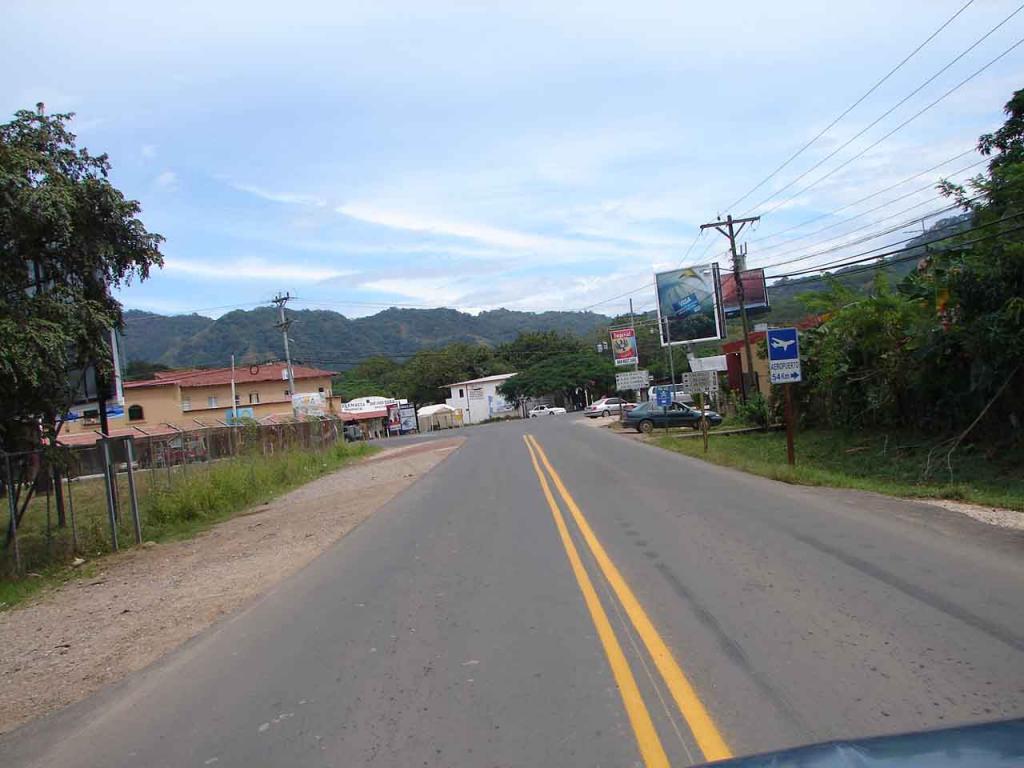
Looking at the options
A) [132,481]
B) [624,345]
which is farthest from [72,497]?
[624,345]

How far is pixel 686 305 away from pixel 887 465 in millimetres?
38672

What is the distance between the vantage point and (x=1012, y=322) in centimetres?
1611

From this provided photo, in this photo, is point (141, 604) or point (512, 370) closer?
point (141, 604)

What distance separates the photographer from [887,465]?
19094mm

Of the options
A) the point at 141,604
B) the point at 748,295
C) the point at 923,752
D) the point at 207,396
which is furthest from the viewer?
the point at 207,396

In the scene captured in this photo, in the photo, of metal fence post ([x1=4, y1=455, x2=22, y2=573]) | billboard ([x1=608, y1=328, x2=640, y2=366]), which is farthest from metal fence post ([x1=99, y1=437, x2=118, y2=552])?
billboard ([x1=608, y1=328, x2=640, y2=366])

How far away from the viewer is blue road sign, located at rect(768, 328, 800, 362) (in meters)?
18.1

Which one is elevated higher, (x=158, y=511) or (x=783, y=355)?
(x=783, y=355)

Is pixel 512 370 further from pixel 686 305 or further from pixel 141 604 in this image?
pixel 141 604

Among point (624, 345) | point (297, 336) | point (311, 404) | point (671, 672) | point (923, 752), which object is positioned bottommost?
point (671, 672)

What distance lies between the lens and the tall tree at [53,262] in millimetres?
11438

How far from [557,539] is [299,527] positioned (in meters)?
6.51

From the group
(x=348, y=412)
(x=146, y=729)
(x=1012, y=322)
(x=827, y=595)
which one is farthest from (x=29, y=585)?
(x=348, y=412)

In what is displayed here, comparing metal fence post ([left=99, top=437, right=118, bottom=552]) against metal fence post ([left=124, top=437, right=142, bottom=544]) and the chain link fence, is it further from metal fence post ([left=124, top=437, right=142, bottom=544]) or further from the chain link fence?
metal fence post ([left=124, top=437, right=142, bottom=544])
